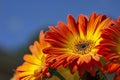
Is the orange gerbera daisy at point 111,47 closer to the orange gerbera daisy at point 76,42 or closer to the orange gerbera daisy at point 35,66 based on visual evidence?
the orange gerbera daisy at point 76,42

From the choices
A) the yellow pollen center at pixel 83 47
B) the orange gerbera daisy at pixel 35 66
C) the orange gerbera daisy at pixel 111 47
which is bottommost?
the orange gerbera daisy at pixel 111 47

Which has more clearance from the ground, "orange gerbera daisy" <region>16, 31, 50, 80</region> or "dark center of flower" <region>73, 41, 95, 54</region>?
"orange gerbera daisy" <region>16, 31, 50, 80</region>

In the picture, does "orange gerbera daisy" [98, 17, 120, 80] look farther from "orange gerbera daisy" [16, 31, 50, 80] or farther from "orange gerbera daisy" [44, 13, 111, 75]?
"orange gerbera daisy" [16, 31, 50, 80]

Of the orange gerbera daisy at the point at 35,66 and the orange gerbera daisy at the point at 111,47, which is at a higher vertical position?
the orange gerbera daisy at the point at 35,66

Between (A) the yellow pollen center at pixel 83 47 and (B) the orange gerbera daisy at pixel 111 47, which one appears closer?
(B) the orange gerbera daisy at pixel 111 47

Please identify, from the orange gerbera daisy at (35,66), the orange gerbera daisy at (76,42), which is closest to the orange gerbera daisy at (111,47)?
the orange gerbera daisy at (76,42)

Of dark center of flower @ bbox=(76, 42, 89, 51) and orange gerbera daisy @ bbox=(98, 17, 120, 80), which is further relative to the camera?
dark center of flower @ bbox=(76, 42, 89, 51)

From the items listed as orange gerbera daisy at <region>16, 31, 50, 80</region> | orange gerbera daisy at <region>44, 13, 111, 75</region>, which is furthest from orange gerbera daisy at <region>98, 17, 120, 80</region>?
orange gerbera daisy at <region>16, 31, 50, 80</region>
